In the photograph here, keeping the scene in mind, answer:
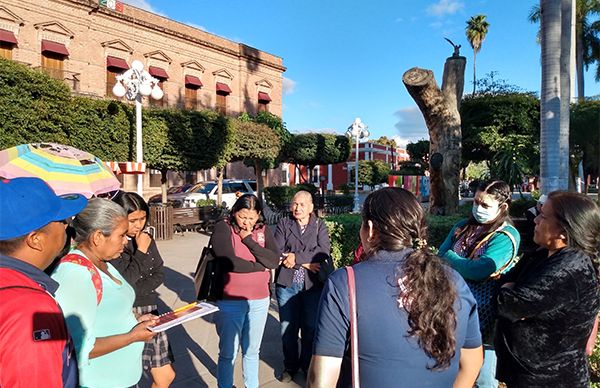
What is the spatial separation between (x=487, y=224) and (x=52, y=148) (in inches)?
144

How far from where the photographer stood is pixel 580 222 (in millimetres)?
1944

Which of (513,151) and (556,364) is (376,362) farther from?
(513,151)

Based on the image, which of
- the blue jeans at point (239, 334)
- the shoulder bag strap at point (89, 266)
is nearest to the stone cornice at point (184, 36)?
the blue jeans at point (239, 334)

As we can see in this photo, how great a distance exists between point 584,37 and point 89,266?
1753 inches

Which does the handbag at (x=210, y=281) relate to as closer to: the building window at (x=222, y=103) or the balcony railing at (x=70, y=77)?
the balcony railing at (x=70, y=77)

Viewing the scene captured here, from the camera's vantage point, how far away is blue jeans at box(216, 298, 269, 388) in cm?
307

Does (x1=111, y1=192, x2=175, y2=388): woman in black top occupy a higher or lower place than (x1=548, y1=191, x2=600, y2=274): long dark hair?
lower

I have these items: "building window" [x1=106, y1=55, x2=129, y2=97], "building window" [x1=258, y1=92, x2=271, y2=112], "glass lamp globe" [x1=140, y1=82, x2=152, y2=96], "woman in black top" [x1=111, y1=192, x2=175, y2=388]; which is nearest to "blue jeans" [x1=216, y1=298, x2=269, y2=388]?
"woman in black top" [x1=111, y1=192, x2=175, y2=388]

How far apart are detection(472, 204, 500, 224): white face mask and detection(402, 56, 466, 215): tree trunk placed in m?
3.80

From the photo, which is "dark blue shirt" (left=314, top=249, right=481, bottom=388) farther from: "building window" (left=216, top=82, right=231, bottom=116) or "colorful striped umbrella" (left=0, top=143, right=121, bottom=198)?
"building window" (left=216, top=82, right=231, bottom=116)

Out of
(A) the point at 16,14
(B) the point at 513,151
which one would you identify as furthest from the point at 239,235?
(A) the point at 16,14

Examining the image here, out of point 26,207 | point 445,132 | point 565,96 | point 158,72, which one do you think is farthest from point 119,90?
point 158,72

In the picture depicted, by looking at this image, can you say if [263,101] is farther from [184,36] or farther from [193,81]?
[184,36]

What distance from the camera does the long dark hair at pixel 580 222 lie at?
193 cm
